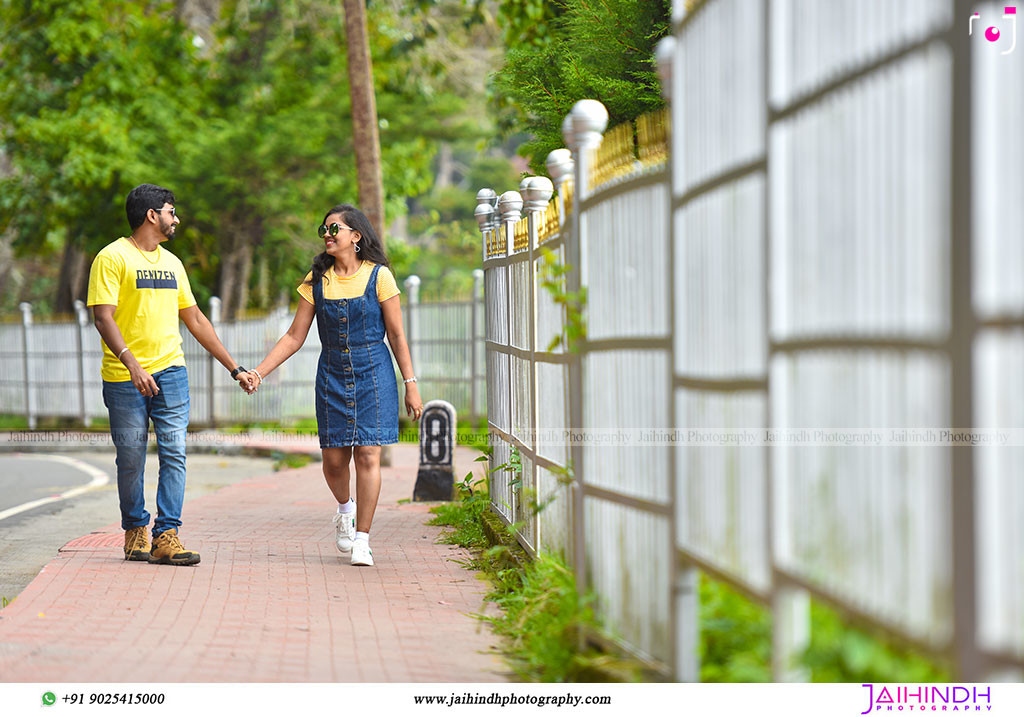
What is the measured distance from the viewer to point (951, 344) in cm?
222

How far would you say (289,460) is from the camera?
13.6 meters

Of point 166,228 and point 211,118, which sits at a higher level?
point 211,118

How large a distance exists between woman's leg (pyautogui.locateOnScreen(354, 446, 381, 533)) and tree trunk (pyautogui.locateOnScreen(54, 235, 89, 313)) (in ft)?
54.6

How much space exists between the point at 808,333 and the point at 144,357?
14.8 ft

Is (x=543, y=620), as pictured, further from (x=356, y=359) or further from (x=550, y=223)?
(x=356, y=359)

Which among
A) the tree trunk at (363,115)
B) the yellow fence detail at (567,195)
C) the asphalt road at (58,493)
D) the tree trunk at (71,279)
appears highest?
the tree trunk at (363,115)

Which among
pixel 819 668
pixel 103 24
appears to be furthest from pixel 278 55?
pixel 819 668

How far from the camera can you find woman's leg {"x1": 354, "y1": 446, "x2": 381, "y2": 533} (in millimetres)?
6527

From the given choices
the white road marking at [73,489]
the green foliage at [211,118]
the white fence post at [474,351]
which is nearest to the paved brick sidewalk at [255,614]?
the white road marking at [73,489]

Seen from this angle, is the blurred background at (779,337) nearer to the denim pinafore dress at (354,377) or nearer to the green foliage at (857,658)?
the green foliage at (857,658)

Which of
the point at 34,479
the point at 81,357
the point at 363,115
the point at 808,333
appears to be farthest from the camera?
the point at 81,357

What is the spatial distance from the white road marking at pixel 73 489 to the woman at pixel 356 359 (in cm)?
405

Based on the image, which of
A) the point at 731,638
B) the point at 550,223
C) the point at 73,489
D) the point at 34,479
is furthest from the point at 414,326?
the point at 731,638
